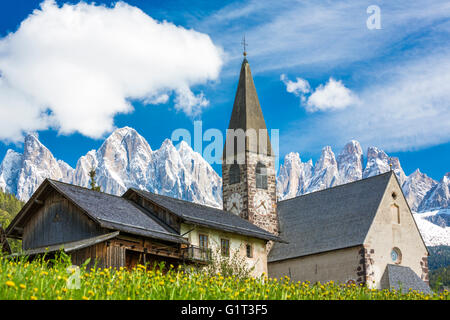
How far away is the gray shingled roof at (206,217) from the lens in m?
36.9

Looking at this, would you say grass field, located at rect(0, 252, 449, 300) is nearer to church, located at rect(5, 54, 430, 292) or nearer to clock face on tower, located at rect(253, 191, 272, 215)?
church, located at rect(5, 54, 430, 292)

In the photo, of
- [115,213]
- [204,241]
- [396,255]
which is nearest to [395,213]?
[396,255]

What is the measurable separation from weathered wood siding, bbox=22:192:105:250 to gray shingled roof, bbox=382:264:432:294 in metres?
18.1

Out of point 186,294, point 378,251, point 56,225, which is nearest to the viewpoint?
point 186,294

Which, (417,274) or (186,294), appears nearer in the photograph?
(186,294)

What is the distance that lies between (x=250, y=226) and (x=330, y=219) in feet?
19.1

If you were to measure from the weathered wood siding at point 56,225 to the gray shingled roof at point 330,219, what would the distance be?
1591 centimetres

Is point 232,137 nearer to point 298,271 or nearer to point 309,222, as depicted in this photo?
point 309,222

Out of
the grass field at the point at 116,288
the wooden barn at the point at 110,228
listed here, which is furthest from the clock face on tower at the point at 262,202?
the grass field at the point at 116,288

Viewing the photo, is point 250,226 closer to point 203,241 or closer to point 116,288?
point 203,241

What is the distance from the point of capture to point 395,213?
4291cm
